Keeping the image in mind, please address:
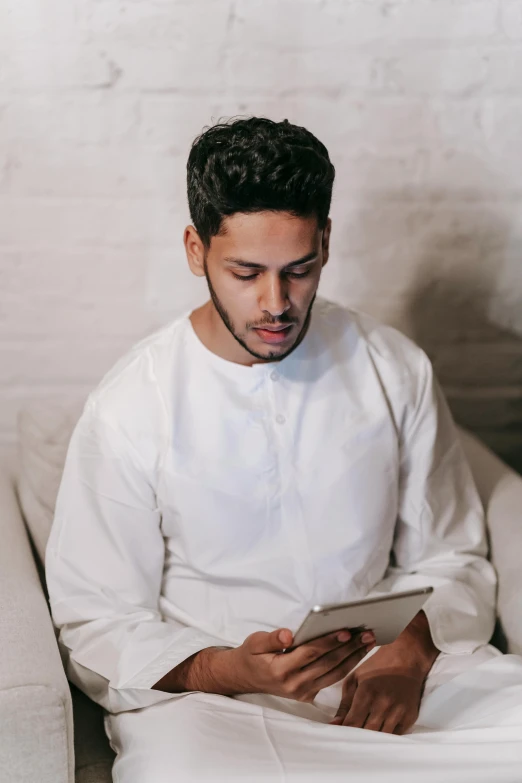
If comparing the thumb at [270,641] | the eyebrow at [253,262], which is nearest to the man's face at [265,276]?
the eyebrow at [253,262]

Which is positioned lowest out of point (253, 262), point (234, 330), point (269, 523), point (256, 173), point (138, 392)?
point (269, 523)

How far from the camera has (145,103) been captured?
1.71 metres

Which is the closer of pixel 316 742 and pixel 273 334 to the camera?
pixel 316 742

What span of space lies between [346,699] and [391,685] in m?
0.08

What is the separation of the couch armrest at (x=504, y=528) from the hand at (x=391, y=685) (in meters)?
0.14

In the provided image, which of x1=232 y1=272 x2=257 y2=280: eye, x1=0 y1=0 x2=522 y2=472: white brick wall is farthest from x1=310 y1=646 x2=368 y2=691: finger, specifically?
x1=0 y1=0 x2=522 y2=472: white brick wall

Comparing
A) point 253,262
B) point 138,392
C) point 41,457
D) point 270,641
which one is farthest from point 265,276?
point 41,457

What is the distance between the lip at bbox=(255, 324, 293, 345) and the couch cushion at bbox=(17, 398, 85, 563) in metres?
0.54

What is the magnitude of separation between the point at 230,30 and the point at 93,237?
0.47m

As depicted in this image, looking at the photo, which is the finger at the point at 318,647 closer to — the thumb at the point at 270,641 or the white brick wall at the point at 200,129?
the thumb at the point at 270,641

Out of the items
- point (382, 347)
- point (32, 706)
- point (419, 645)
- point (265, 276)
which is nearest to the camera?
point (32, 706)

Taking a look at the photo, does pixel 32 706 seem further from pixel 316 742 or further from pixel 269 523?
pixel 269 523

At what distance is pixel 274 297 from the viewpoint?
1.33 metres

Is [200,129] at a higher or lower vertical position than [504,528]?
higher
